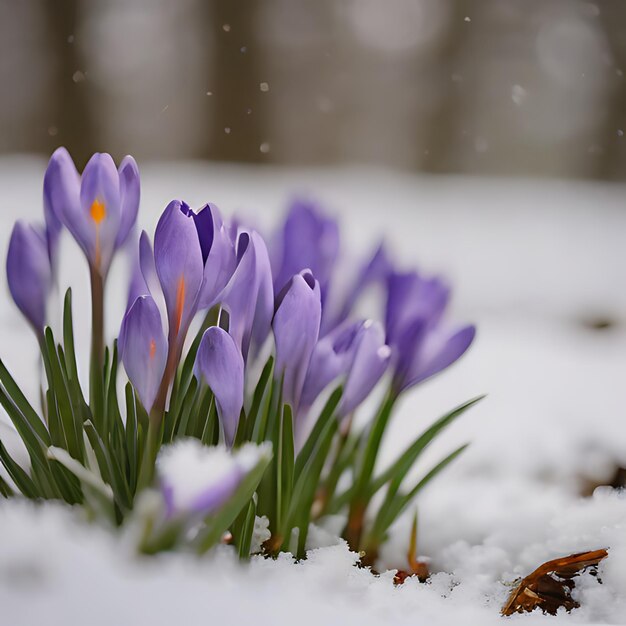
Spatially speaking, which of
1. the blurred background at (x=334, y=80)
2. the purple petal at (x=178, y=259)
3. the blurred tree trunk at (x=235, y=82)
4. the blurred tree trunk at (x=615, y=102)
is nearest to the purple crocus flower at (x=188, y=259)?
the purple petal at (x=178, y=259)

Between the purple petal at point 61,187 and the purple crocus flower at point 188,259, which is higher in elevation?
the purple petal at point 61,187

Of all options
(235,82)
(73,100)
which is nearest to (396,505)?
(235,82)

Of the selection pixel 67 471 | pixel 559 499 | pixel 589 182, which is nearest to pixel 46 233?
pixel 67 471

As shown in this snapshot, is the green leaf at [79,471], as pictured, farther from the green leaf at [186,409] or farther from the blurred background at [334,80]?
the blurred background at [334,80]

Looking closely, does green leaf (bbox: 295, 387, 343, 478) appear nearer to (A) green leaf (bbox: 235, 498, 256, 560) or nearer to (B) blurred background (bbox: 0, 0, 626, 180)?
(A) green leaf (bbox: 235, 498, 256, 560)

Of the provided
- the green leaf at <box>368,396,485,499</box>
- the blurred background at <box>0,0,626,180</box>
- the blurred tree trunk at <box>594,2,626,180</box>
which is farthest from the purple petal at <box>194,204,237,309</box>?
the blurred tree trunk at <box>594,2,626,180</box>
